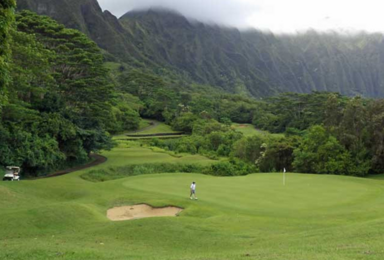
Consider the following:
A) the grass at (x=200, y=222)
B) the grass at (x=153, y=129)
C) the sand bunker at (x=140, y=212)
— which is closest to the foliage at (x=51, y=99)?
the grass at (x=200, y=222)

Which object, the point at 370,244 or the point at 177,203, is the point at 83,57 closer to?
the point at 177,203

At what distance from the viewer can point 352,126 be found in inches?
1999

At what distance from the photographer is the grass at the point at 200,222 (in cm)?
1380

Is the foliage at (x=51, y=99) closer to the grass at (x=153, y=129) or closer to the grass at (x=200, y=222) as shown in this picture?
the grass at (x=200, y=222)

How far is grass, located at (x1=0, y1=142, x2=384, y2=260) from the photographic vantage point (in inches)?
543

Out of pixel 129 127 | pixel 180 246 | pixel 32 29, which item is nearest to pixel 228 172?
pixel 32 29

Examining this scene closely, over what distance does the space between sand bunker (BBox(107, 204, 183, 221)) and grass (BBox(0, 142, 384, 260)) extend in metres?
0.60

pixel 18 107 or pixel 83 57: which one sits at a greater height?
pixel 83 57

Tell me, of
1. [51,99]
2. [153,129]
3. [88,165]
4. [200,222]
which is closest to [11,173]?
[51,99]

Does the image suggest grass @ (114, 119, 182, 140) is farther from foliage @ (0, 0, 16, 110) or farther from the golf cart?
foliage @ (0, 0, 16, 110)

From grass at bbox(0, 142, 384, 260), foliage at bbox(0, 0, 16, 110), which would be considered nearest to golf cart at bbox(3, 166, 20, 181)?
grass at bbox(0, 142, 384, 260)

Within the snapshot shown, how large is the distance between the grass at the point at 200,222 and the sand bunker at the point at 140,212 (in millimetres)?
603

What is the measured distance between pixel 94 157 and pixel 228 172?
1742cm

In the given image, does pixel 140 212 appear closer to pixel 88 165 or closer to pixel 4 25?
pixel 4 25
